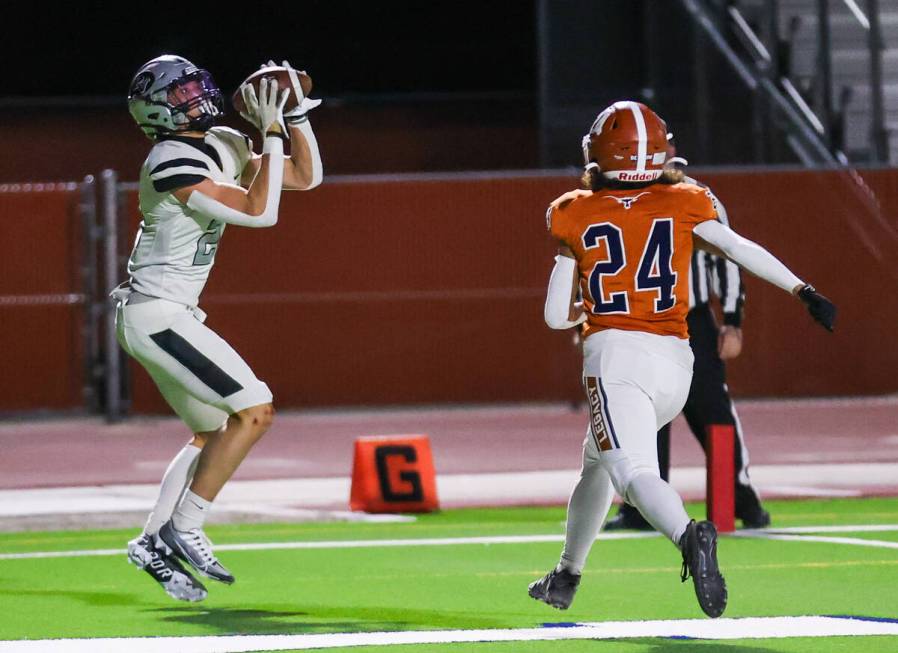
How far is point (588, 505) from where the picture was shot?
7.36m

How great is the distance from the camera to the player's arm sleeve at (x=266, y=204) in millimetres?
7707

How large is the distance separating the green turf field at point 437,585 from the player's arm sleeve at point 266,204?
1.59 meters

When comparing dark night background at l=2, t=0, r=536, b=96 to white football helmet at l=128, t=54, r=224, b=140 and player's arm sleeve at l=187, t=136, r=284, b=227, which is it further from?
player's arm sleeve at l=187, t=136, r=284, b=227

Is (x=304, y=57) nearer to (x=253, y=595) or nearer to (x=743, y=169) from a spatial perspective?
(x=743, y=169)

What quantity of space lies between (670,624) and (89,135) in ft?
66.8

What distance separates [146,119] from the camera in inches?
314

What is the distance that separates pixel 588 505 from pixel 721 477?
2905mm

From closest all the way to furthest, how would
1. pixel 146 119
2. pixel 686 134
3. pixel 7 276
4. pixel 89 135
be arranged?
pixel 146 119 → pixel 7 276 → pixel 686 134 → pixel 89 135

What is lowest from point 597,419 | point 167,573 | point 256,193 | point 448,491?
point 448,491

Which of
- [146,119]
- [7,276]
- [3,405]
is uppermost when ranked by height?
[146,119]

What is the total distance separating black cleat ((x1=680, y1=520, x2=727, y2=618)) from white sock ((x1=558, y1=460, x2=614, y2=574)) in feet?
2.41

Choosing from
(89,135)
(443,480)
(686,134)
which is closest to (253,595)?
(443,480)

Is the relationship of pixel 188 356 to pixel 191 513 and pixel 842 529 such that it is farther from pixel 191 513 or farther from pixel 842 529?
pixel 842 529

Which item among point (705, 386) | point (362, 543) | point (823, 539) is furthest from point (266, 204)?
point (823, 539)
